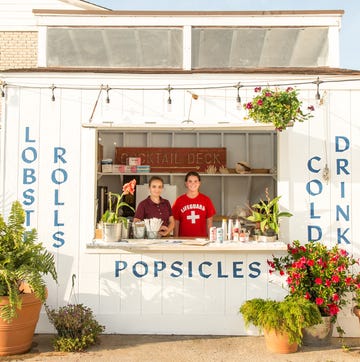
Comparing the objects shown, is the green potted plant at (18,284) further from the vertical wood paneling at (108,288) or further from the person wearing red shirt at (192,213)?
the person wearing red shirt at (192,213)

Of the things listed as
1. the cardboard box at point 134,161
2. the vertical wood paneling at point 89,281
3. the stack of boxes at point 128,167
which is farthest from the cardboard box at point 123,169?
the vertical wood paneling at point 89,281

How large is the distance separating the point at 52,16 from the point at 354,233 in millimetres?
4185

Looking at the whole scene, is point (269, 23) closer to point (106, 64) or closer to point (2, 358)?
point (106, 64)

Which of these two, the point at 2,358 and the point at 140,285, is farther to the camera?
the point at 140,285

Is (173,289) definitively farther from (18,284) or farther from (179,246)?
(18,284)

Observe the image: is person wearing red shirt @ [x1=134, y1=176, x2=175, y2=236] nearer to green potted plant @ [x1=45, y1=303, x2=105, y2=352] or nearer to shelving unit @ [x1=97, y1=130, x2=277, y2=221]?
green potted plant @ [x1=45, y1=303, x2=105, y2=352]

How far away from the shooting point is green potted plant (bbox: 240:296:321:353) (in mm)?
4215

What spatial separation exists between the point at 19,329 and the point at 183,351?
154cm

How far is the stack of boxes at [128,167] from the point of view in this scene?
750cm

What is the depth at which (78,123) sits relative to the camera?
504 cm

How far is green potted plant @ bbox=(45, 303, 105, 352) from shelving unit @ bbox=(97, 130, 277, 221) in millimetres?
3671

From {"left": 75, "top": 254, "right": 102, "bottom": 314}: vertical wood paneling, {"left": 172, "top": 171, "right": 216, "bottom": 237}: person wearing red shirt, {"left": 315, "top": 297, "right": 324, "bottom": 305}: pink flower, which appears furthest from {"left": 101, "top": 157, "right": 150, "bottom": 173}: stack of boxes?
{"left": 315, "top": 297, "right": 324, "bottom": 305}: pink flower

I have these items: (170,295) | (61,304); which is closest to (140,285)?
(170,295)

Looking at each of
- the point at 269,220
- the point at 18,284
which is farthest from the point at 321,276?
the point at 18,284
